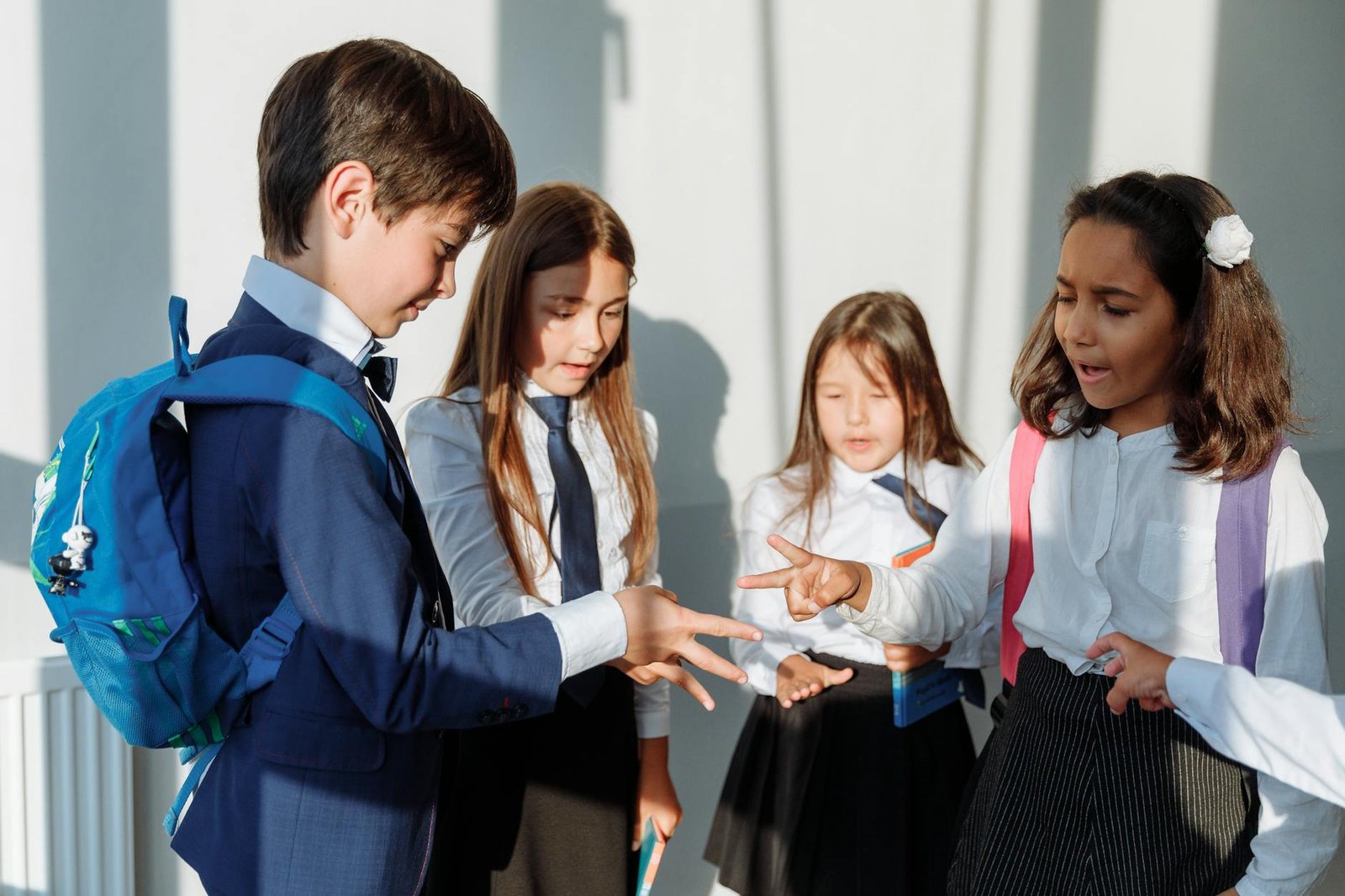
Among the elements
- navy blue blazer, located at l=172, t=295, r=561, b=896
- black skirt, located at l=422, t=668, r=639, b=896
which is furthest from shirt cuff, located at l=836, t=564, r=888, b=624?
navy blue blazer, located at l=172, t=295, r=561, b=896

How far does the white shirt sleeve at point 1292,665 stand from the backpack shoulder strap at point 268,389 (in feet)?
3.63

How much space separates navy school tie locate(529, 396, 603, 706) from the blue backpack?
0.69 m

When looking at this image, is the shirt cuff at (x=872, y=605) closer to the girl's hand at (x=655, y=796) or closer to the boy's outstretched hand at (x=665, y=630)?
the boy's outstretched hand at (x=665, y=630)

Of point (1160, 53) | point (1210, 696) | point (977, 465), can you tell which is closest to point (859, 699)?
point (977, 465)

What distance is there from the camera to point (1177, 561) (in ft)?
5.08

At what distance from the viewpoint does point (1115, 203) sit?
63.4 inches

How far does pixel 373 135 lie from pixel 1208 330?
3.56ft

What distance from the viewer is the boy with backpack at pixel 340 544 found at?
1194 millimetres

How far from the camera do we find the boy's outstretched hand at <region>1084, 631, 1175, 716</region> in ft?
4.57

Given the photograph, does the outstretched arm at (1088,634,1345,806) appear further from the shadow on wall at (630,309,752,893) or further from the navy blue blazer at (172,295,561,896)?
the shadow on wall at (630,309,752,893)

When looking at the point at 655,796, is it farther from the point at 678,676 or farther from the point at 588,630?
the point at 588,630

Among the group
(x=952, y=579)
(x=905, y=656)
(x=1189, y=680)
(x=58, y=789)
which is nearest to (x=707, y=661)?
(x=952, y=579)

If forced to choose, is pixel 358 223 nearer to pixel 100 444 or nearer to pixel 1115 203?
pixel 100 444

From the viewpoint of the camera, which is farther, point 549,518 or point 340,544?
point 549,518
